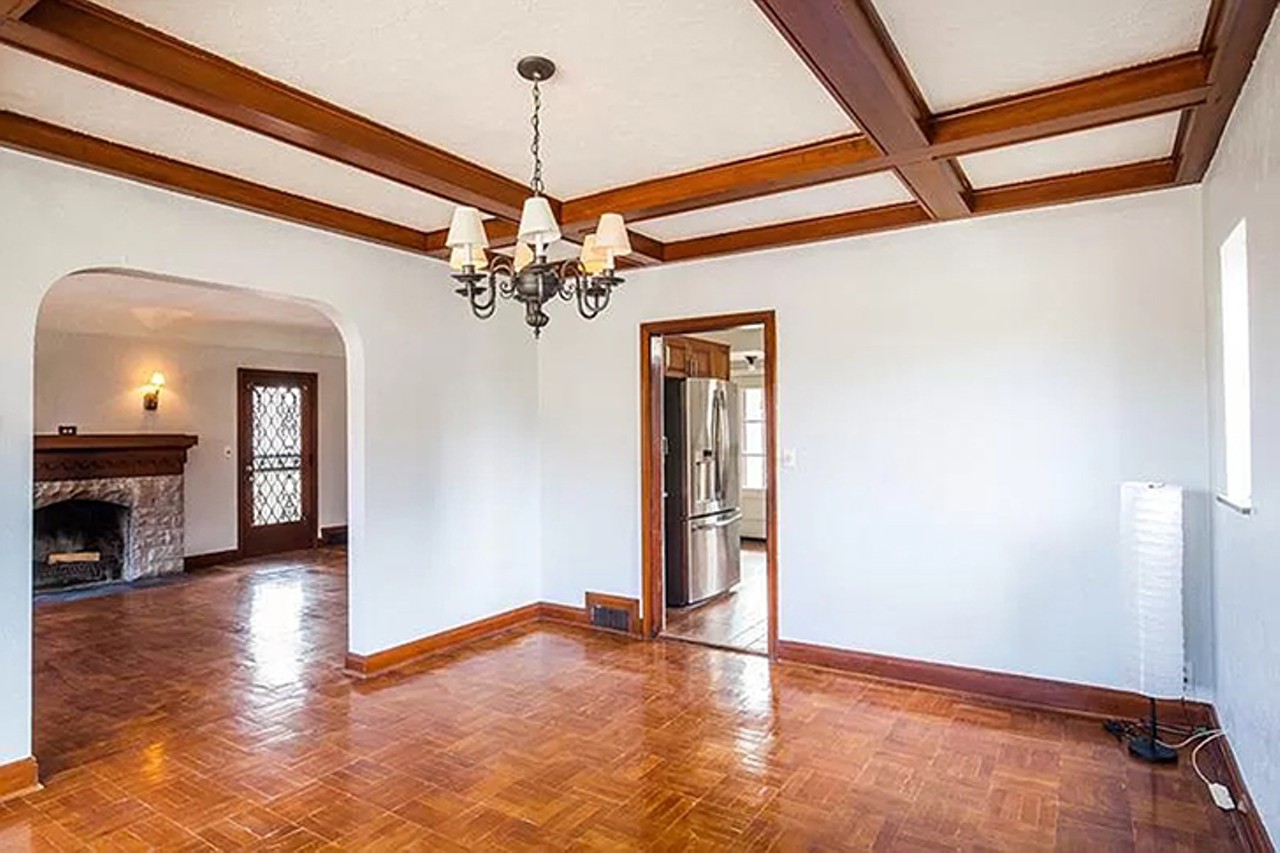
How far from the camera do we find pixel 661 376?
201 inches

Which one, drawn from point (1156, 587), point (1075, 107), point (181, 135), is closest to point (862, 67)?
point (1075, 107)

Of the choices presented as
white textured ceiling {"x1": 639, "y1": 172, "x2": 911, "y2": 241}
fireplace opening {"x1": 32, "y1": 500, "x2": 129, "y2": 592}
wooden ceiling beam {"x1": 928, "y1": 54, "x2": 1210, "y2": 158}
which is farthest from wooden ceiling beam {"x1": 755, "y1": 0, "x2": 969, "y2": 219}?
fireplace opening {"x1": 32, "y1": 500, "x2": 129, "y2": 592}

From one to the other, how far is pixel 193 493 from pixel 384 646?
467 centimetres

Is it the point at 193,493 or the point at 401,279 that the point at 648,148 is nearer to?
the point at 401,279

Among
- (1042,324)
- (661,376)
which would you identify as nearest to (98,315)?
(661,376)

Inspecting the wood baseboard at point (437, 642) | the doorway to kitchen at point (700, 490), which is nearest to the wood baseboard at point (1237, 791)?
the doorway to kitchen at point (700, 490)

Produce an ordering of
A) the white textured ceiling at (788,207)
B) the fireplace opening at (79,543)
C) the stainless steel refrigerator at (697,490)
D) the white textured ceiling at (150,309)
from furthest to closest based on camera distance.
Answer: the fireplace opening at (79,543) → the stainless steel refrigerator at (697,490) → the white textured ceiling at (150,309) → the white textured ceiling at (788,207)

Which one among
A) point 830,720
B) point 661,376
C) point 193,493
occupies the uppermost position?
point 661,376

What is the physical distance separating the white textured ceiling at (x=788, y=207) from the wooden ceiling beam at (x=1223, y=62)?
1.09m

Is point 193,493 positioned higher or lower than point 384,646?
higher

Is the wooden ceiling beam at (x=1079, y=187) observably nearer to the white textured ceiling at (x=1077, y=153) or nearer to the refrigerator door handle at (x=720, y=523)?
the white textured ceiling at (x=1077, y=153)

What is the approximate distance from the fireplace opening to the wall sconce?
1007mm

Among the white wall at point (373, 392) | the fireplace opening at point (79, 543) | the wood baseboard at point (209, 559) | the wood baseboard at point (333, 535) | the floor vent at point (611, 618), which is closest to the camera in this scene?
the white wall at point (373, 392)

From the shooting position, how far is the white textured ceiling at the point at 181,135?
2498mm
